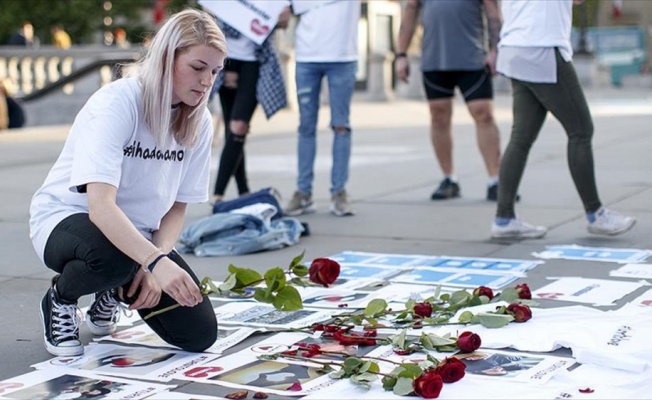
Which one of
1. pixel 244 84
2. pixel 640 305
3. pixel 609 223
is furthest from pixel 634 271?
pixel 244 84

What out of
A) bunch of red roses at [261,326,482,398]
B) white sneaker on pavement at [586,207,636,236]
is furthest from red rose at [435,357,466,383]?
white sneaker on pavement at [586,207,636,236]

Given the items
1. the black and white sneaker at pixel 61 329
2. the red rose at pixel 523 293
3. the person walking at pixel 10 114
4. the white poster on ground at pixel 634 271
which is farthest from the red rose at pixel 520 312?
the person walking at pixel 10 114

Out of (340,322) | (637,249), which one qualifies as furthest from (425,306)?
(637,249)

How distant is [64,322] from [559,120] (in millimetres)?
3096

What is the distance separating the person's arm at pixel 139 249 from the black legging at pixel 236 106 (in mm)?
3546

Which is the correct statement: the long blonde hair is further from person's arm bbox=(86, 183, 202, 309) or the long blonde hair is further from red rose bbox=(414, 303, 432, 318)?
red rose bbox=(414, 303, 432, 318)

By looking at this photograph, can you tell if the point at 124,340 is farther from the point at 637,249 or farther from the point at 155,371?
the point at 637,249

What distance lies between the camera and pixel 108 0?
37125 mm

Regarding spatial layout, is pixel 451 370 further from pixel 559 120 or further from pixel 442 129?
pixel 442 129

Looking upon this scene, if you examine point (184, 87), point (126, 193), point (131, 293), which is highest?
point (184, 87)

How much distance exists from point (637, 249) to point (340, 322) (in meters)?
2.30

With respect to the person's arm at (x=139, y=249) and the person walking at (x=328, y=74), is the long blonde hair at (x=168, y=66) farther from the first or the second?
the person walking at (x=328, y=74)

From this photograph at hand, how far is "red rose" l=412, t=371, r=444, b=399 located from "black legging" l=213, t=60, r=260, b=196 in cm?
422

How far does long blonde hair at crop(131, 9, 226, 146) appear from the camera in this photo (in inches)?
144
